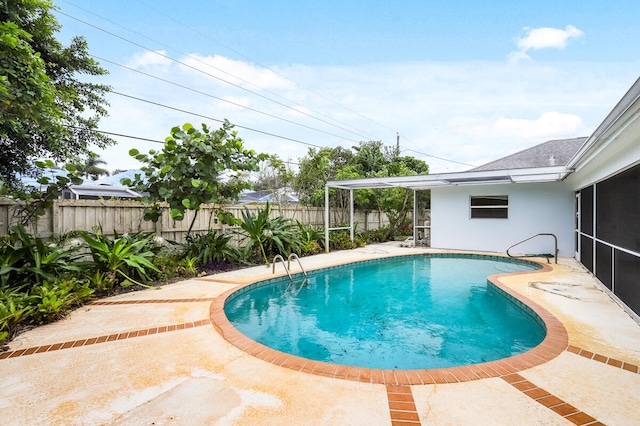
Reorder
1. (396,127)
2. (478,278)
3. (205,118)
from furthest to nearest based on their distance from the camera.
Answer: (396,127)
(205,118)
(478,278)

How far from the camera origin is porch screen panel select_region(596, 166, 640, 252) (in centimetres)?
429

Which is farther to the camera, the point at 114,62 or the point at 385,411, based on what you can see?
the point at 114,62

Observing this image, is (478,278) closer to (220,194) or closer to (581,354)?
(581,354)

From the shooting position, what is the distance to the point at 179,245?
26.8 feet

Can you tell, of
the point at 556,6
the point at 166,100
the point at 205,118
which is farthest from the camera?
the point at 205,118

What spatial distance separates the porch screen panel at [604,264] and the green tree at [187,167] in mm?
7229

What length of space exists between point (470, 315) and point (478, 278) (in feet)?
9.60

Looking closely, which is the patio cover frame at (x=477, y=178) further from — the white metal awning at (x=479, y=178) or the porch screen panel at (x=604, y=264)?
the porch screen panel at (x=604, y=264)

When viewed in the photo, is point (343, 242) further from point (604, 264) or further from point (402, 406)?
point (402, 406)

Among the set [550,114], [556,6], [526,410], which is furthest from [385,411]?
[550,114]

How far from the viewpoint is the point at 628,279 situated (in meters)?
4.65

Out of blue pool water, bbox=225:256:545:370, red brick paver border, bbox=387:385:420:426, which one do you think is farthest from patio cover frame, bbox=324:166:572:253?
red brick paver border, bbox=387:385:420:426

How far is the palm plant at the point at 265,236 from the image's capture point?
909 centimetres

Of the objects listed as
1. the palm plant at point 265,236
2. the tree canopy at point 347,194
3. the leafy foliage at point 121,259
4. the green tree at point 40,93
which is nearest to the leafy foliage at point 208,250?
the palm plant at point 265,236
